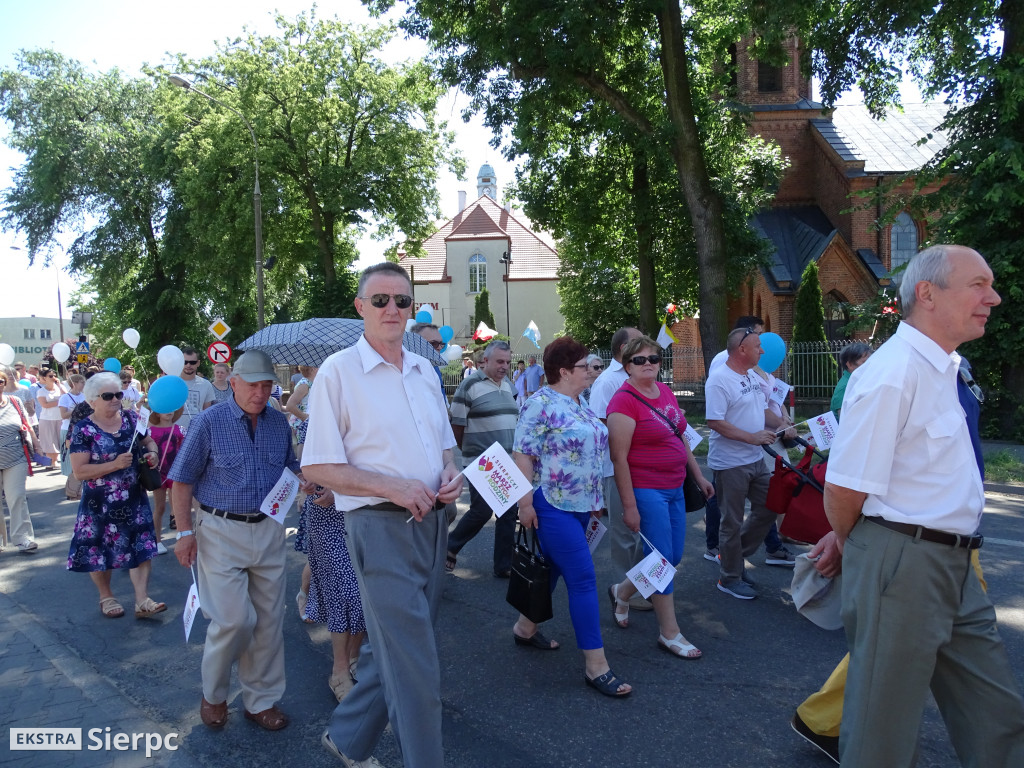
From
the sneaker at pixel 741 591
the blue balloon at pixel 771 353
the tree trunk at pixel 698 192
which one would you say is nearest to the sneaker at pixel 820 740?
the sneaker at pixel 741 591

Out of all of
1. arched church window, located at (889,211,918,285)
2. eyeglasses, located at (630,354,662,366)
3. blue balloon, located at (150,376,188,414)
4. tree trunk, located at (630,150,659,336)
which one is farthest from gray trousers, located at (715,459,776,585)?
arched church window, located at (889,211,918,285)

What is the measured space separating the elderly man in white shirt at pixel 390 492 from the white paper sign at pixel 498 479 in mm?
272

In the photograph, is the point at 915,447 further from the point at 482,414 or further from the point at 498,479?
the point at 482,414

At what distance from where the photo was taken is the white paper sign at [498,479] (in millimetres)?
3502

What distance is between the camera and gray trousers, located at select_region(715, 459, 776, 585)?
19.6 feet

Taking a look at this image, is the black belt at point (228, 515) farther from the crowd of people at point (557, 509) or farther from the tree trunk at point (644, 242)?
the tree trunk at point (644, 242)

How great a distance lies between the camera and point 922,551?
2.51 metres

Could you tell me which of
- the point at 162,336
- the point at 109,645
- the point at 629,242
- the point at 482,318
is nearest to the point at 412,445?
the point at 109,645

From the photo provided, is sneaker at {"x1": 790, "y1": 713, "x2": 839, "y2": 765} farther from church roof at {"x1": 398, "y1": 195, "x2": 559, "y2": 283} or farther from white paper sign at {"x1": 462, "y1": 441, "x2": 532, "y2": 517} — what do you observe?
church roof at {"x1": 398, "y1": 195, "x2": 559, "y2": 283}

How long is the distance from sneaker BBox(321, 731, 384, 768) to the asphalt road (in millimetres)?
162

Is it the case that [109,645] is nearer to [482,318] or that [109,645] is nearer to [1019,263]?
[1019,263]

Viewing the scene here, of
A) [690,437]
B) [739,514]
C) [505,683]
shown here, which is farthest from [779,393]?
[505,683]

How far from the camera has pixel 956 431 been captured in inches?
101

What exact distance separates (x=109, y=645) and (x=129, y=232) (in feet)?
119
